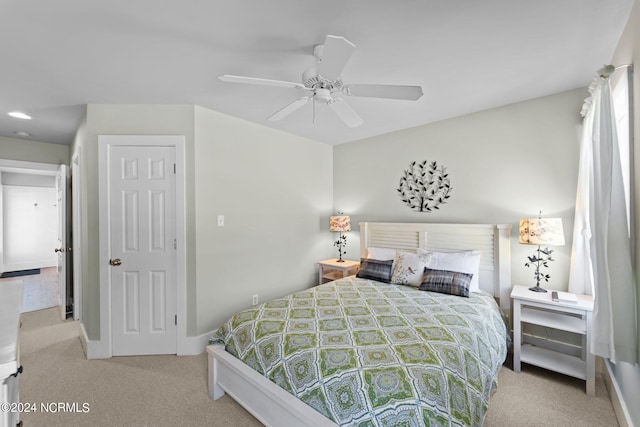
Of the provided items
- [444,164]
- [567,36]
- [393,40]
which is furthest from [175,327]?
[567,36]

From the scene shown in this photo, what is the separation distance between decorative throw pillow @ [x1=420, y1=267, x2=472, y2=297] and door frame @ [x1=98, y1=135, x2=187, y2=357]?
2.45m

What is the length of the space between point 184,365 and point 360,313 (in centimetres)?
178

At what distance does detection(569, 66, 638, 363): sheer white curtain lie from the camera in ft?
5.19

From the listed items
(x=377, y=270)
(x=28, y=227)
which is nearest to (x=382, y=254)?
(x=377, y=270)

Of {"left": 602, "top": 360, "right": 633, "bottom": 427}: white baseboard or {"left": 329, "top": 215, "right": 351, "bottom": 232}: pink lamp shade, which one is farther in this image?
{"left": 329, "top": 215, "right": 351, "bottom": 232}: pink lamp shade

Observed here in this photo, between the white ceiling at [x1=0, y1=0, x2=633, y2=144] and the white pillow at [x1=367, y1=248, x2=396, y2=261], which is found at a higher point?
the white ceiling at [x1=0, y1=0, x2=633, y2=144]

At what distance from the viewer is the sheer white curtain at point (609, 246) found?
1.58m

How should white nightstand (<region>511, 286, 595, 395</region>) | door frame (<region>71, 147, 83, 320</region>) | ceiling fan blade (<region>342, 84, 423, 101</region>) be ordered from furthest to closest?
1. door frame (<region>71, 147, 83, 320</region>)
2. white nightstand (<region>511, 286, 595, 395</region>)
3. ceiling fan blade (<region>342, 84, 423, 101</region>)

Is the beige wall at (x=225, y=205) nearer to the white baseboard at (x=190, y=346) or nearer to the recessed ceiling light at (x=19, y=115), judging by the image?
the white baseboard at (x=190, y=346)

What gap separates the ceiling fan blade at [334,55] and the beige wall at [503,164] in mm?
2211

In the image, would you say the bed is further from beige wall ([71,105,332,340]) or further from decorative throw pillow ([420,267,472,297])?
beige wall ([71,105,332,340])

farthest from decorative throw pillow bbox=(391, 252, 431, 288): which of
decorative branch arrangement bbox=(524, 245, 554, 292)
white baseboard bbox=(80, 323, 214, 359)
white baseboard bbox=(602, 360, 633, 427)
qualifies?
white baseboard bbox=(80, 323, 214, 359)

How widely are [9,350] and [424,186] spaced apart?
365 cm

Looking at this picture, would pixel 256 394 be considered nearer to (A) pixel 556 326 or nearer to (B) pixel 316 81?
(B) pixel 316 81
